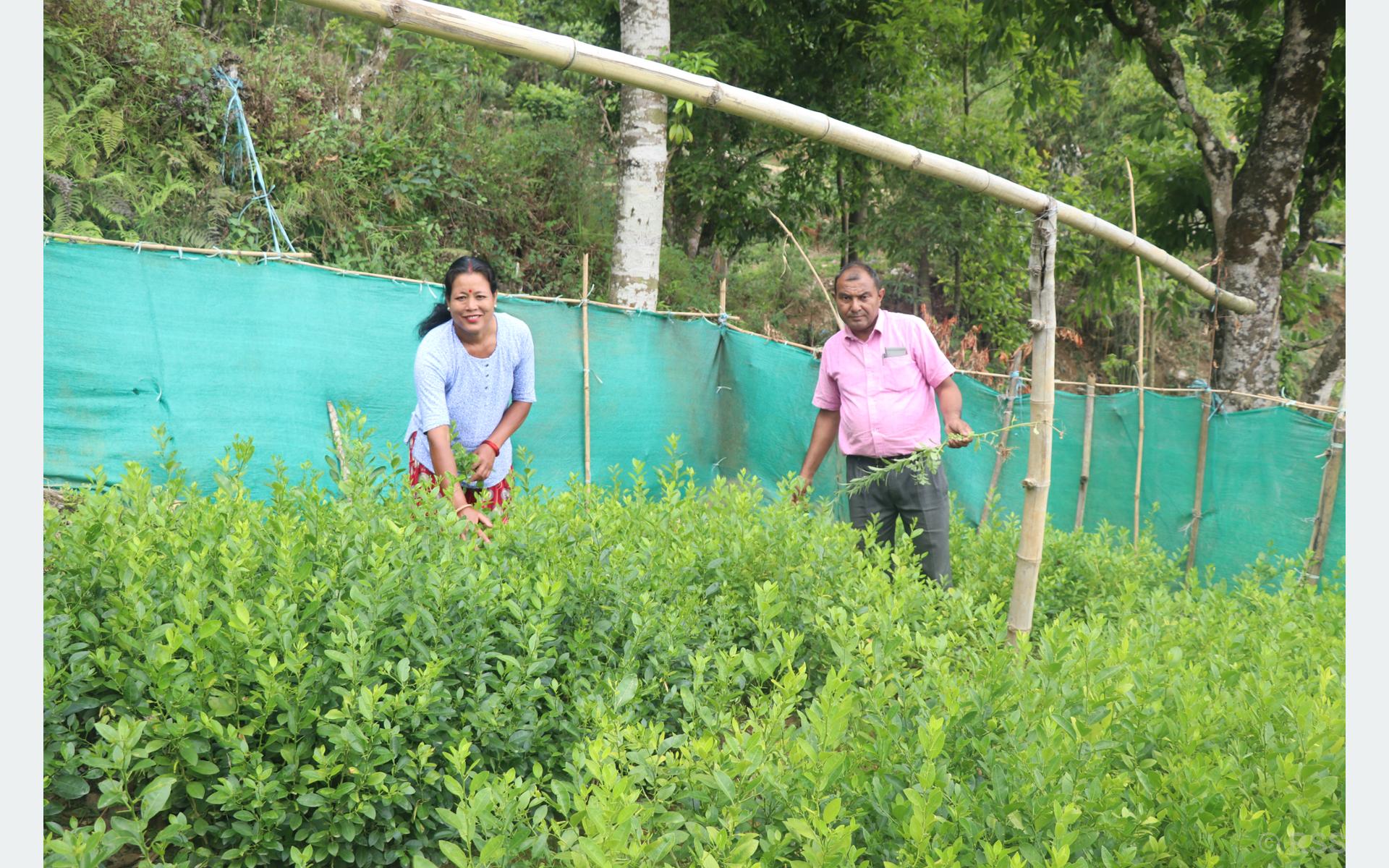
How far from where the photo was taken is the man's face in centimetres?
517

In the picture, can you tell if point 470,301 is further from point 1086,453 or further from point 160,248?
point 1086,453

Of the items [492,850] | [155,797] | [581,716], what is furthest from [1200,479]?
[155,797]

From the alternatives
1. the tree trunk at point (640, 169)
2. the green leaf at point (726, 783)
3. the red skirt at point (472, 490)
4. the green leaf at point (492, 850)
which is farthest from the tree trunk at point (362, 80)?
the green leaf at point (492, 850)

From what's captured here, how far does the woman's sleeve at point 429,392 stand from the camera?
4323 millimetres

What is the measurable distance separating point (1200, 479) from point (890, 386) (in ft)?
11.0

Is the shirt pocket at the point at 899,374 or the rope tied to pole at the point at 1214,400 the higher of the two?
the shirt pocket at the point at 899,374

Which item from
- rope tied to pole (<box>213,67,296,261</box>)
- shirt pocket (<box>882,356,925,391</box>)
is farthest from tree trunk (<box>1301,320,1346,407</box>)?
rope tied to pole (<box>213,67,296,261</box>)

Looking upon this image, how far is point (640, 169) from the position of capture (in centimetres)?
784

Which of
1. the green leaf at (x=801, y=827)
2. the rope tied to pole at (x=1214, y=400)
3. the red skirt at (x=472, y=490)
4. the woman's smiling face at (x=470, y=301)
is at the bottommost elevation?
the green leaf at (x=801, y=827)

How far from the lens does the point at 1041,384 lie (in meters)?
3.79

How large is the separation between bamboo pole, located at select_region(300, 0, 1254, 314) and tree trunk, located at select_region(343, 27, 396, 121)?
775 centimetres

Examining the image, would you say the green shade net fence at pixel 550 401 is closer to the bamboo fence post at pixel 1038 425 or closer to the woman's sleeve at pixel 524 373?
the woman's sleeve at pixel 524 373

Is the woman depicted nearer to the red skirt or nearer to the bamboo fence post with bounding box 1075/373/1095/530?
the red skirt

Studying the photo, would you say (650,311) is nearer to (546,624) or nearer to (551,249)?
(551,249)
